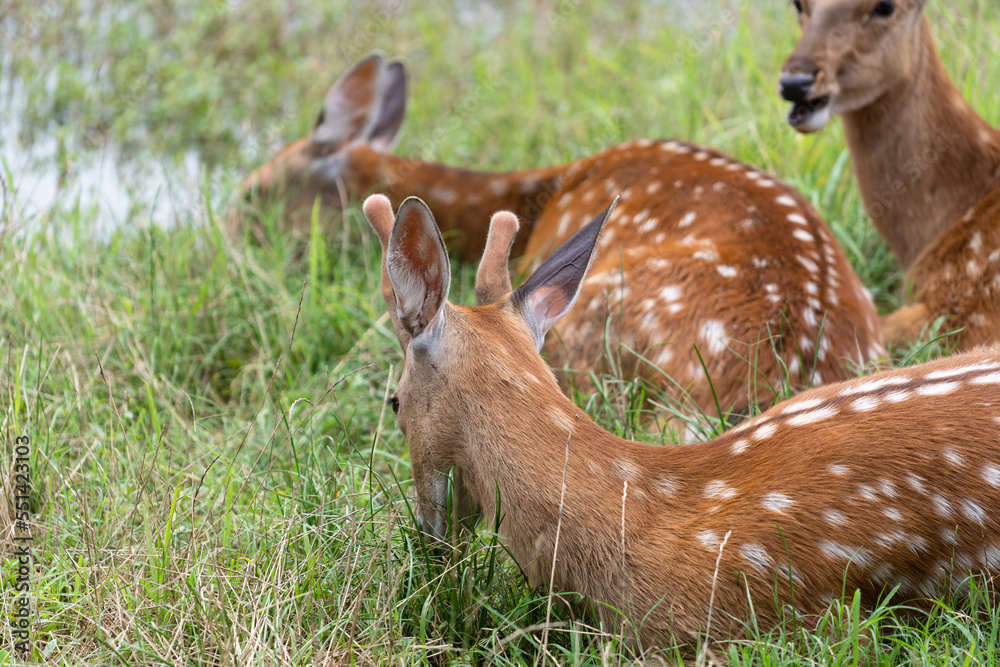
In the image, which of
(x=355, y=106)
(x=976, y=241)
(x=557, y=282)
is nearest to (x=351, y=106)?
(x=355, y=106)

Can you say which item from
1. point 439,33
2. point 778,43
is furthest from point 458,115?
point 778,43

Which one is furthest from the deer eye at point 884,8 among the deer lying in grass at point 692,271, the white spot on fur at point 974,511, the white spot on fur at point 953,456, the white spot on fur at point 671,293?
the white spot on fur at point 974,511

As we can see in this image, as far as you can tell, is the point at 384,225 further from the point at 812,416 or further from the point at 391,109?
the point at 391,109

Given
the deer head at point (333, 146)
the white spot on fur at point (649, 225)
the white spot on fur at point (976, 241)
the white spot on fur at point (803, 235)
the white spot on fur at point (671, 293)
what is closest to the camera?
the white spot on fur at point (671, 293)

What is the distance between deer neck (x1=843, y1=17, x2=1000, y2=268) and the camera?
4.70m

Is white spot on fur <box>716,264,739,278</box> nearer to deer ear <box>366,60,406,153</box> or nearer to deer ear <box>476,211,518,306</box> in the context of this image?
deer ear <box>476,211,518,306</box>

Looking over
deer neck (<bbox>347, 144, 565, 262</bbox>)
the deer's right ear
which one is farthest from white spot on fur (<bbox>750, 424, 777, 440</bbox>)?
the deer's right ear

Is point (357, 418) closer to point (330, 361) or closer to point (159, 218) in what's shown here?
point (330, 361)

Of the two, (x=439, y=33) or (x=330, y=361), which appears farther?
(x=439, y=33)

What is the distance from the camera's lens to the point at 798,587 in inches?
96.4

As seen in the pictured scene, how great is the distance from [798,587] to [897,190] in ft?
9.28

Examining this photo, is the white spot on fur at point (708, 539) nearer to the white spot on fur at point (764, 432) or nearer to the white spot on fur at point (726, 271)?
the white spot on fur at point (764, 432)

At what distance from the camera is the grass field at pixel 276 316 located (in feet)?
8.57

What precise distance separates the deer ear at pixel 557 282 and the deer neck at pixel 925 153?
2.46 m
